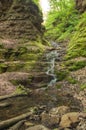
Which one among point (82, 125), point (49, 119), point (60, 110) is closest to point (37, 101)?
point (60, 110)

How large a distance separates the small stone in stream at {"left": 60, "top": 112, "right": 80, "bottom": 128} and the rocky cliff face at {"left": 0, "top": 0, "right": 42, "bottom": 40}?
1995 cm

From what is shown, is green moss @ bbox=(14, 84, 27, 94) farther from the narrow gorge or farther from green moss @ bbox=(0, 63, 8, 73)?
green moss @ bbox=(0, 63, 8, 73)

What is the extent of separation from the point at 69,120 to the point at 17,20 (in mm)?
22628

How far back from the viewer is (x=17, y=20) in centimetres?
3155

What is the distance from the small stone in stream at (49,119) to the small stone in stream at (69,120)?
13.2 inches

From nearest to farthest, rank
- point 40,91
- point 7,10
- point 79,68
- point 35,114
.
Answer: point 35,114, point 40,91, point 79,68, point 7,10

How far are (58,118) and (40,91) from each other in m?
6.00

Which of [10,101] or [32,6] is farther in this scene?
[32,6]

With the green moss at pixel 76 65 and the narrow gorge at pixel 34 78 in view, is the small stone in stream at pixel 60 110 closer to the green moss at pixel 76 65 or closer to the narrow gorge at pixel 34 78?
the narrow gorge at pixel 34 78

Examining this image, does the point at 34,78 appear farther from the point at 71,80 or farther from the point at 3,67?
the point at 3,67

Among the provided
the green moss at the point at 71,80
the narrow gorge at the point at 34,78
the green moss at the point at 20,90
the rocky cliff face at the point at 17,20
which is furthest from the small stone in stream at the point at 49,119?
the rocky cliff face at the point at 17,20

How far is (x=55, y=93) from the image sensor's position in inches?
663

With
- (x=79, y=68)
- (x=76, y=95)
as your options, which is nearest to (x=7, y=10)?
(x=79, y=68)

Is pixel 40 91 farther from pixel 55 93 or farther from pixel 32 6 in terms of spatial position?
pixel 32 6
